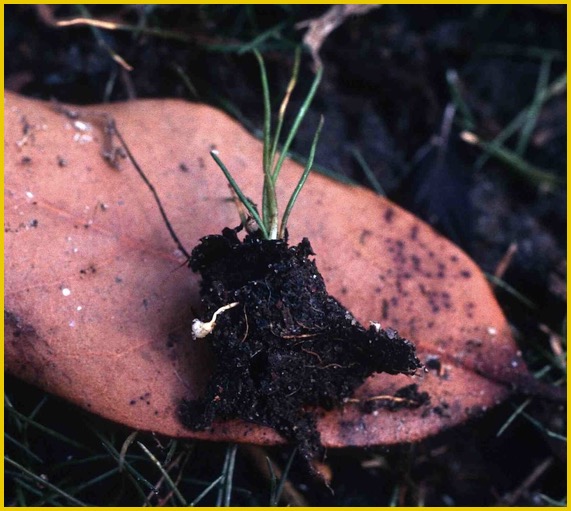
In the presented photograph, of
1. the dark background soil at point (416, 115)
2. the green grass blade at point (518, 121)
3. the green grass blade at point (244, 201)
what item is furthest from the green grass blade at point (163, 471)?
the green grass blade at point (518, 121)

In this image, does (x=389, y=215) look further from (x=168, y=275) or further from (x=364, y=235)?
(x=168, y=275)

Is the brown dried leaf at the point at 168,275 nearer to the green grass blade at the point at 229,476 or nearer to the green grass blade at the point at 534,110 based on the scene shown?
the green grass blade at the point at 229,476

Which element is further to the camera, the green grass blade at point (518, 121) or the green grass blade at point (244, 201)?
the green grass blade at point (518, 121)

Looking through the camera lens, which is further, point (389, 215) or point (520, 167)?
point (520, 167)

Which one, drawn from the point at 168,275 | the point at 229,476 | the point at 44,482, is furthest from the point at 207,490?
the point at 168,275

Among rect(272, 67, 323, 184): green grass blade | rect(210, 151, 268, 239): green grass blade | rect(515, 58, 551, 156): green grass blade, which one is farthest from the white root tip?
rect(515, 58, 551, 156): green grass blade
